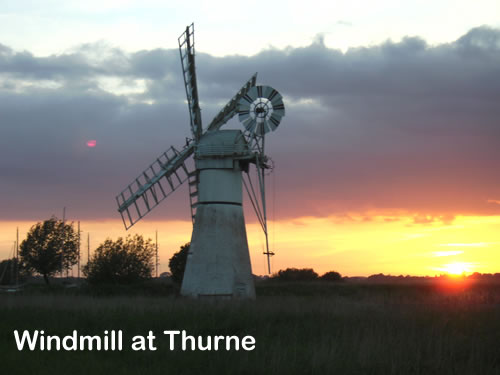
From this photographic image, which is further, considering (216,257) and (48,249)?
(48,249)

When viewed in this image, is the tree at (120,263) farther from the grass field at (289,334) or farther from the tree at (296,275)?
the grass field at (289,334)

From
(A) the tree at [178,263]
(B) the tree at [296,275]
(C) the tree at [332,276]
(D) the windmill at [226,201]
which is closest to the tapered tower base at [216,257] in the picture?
(D) the windmill at [226,201]

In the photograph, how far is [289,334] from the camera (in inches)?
799

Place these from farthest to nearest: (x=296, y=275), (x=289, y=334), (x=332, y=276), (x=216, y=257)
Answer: (x=332, y=276), (x=296, y=275), (x=216, y=257), (x=289, y=334)

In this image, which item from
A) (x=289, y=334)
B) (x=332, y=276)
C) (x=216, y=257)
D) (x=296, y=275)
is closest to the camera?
(x=289, y=334)

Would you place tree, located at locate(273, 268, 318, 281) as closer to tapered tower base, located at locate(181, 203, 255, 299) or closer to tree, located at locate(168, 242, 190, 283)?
tree, located at locate(168, 242, 190, 283)

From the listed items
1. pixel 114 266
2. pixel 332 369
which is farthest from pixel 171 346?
pixel 114 266

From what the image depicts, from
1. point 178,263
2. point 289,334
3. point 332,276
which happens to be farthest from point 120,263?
point 289,334

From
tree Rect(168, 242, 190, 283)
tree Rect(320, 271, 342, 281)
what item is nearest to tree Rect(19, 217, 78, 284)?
tree Rect(168, 242, 190, 283)

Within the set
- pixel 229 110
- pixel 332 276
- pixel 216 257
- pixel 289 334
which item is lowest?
pixel 289 334

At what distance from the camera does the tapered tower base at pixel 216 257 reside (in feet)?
116

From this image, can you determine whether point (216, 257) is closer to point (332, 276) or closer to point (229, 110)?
point (229, 110)

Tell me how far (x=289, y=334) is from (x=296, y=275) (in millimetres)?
48821

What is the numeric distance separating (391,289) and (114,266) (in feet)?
84.9
